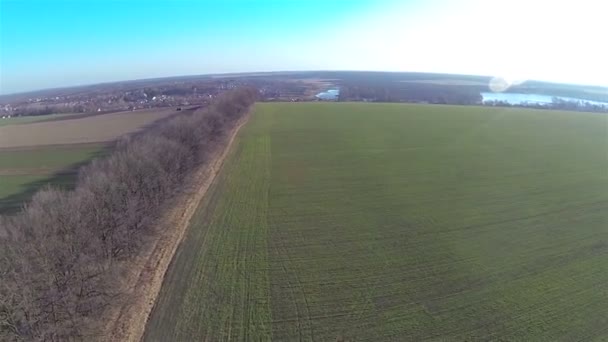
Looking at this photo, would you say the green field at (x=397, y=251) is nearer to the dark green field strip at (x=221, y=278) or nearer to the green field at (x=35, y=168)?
the dark green field strip at (x=221, y=278)

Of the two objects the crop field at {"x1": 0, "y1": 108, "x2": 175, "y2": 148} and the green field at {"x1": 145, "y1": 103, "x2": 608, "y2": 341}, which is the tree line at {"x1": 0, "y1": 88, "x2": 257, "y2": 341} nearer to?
the green field at {"x1": 145, "y1": 103, "x2": 608, "y2": 341}

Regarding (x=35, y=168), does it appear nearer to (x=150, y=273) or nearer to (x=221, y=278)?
(x=150, y=273)

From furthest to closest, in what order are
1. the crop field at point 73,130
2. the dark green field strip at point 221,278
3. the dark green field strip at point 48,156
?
the crop field at point 73,130 < the dark green field strip at point 48,156 < the dark green field strip at point 221,278

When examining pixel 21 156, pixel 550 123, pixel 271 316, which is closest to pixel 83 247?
pixel 271 316

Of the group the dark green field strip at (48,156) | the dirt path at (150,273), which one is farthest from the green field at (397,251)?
the dark green field strip at (48,156)

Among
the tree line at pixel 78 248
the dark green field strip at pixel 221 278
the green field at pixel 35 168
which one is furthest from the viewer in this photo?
the green field at pixel 35 168

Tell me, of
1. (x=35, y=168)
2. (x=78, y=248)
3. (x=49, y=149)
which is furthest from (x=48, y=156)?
(x=78, y=248)

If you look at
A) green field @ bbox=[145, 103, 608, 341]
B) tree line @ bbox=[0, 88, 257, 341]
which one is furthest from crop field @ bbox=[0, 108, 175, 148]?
tree line @ bbox=[0, 88, 257, 341]
